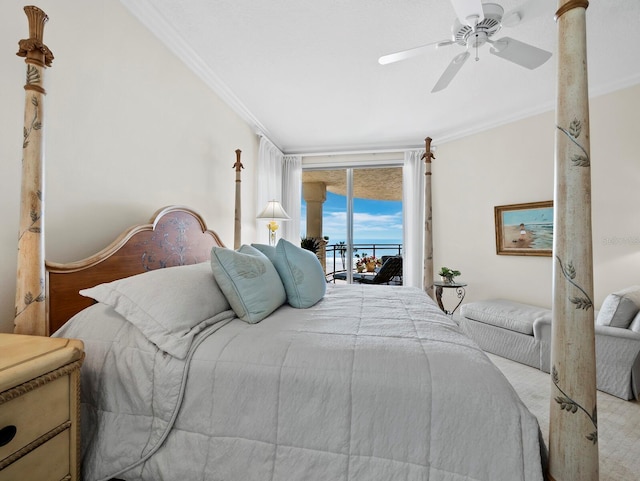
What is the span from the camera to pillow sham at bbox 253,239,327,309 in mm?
1688

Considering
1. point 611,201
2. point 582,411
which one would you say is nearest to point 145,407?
point 582,411

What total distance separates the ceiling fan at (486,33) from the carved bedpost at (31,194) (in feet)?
5.76

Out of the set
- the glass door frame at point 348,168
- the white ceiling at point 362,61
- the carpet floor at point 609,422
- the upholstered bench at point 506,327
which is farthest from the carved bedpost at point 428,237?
the glass door frame at point 348,168

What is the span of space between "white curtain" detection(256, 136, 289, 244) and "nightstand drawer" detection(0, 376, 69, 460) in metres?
3.12

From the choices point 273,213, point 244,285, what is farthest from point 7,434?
point 273,213

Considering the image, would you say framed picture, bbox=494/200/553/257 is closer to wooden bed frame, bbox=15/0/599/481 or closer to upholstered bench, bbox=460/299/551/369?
upholstered bench, bbox=460/299/551/369

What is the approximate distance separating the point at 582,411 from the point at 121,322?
159 centimetres

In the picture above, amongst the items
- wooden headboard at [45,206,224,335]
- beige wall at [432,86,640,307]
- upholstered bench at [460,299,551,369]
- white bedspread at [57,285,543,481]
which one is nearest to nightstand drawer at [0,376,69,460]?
white bedspread at [57,285,543,481]

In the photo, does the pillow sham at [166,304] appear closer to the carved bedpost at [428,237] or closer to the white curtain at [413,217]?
the carved bedpost at [428,237]

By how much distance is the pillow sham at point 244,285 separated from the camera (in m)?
1.39

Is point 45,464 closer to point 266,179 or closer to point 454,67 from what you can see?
point 454,67

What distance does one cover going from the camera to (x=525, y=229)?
11.7ft

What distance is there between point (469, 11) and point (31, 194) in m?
2.16

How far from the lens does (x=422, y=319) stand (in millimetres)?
1419
